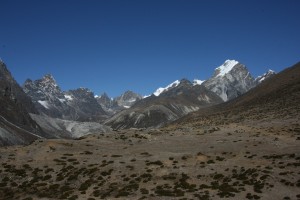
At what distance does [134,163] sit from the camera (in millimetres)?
60969

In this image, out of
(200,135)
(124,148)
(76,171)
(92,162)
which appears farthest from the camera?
(200,135)

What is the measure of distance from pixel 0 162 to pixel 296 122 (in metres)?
54.1

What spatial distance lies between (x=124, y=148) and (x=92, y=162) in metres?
11.1

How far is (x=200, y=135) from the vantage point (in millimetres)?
83375

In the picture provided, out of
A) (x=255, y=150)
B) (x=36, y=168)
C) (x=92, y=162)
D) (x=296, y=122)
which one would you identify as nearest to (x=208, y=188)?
(x=255, y=150)

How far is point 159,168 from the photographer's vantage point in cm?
5753

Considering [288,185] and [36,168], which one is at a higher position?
[36,168]

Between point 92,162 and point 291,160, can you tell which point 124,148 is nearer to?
point 92,162

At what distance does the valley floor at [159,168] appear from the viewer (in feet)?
161

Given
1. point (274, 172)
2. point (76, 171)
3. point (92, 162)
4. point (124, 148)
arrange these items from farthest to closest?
point (124, 148)
point (92, 162)
point (76, 171)
point (274, 172)

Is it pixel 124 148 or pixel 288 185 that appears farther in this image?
pixel 124 148

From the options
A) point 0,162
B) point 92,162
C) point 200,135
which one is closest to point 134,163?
point 92,162

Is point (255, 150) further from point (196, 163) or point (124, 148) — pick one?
point (124, 148)

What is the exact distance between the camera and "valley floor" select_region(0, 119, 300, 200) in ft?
161
